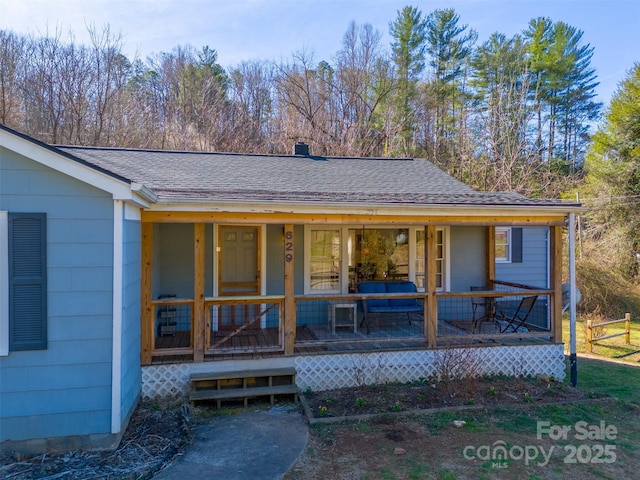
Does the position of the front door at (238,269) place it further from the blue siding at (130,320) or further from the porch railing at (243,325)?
the blue siding at (130,320)

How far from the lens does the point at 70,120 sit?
1653 centimetres

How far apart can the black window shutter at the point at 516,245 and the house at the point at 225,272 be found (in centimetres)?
2

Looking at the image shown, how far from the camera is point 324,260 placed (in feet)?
26.9

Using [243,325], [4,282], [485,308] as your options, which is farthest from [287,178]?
[485,308]

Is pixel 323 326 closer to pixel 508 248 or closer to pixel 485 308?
pixel 485 308

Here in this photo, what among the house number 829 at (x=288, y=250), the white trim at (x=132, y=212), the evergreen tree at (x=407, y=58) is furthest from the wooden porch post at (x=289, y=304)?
the evergreen tree at (x=407, y=58)

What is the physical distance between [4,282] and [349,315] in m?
5.28

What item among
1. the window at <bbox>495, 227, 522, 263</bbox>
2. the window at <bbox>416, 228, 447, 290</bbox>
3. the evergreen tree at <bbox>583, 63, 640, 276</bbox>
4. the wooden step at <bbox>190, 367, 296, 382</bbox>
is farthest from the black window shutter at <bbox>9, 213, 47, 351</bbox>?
the evergreen tree at <bbox>583, 63, 640, 276</bbox>

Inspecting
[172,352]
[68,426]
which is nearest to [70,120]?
[172,352]

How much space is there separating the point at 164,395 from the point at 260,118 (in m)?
17.0

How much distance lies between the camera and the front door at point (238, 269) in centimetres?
771

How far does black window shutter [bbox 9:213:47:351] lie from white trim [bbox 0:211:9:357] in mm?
28

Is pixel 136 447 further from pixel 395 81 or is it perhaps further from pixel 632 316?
pixel 395 81

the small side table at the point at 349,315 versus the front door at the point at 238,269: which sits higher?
the front door at the point at 238,269
